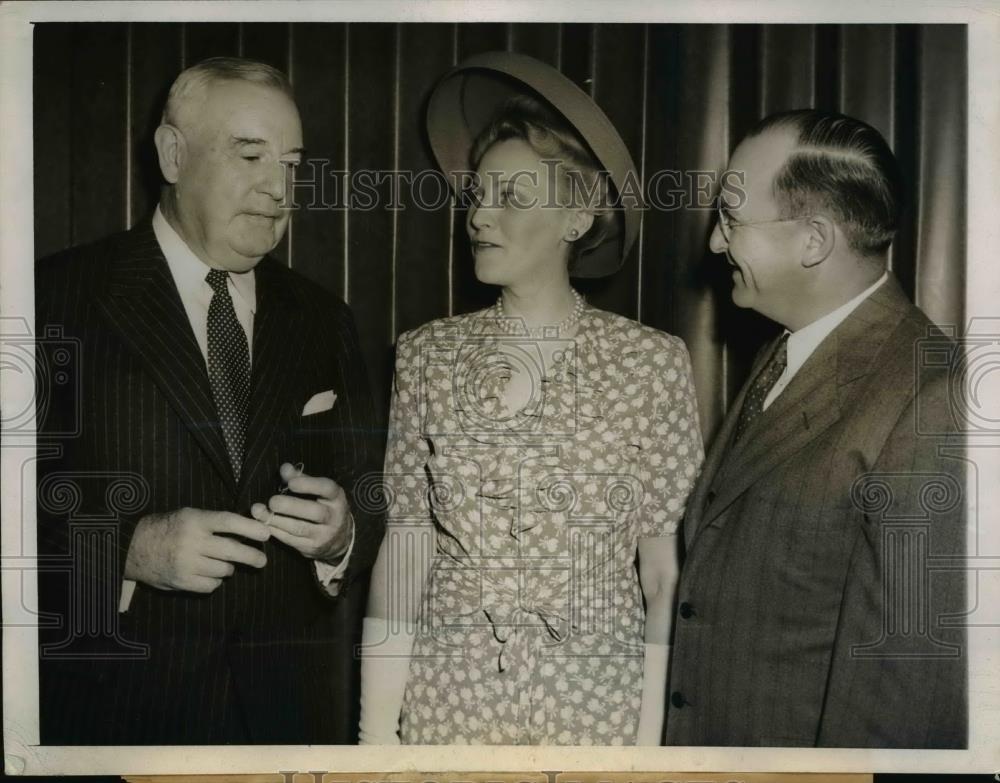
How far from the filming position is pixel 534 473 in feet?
5.97

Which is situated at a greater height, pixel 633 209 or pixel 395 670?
pixel 633 209

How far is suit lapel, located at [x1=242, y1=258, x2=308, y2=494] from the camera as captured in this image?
181 centimetres

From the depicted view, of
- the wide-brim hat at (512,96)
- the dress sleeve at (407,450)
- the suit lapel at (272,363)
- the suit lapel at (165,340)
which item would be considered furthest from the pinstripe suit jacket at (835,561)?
the suit lapel at (165,340)

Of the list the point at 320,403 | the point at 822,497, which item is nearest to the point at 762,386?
the point at 822,497

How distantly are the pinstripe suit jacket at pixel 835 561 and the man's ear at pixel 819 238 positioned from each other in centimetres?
11

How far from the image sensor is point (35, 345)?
1863 millimetres

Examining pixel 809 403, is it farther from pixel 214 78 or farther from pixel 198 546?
pixel 214 78

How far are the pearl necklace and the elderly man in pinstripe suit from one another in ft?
0.93

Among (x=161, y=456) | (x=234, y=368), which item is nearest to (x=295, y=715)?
(x=161, y=456)

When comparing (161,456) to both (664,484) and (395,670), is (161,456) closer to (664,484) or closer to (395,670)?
(395,670)

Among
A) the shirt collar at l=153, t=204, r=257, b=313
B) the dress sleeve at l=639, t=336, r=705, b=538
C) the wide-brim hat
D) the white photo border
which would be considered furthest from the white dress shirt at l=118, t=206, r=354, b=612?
the dress sleeve at l=639, t=336, r=705, b=538

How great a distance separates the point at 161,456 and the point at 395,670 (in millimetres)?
576

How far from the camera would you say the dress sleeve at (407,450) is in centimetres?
184

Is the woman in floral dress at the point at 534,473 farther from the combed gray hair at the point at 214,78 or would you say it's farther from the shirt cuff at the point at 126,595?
the shirt cuff at the point at 126,595
